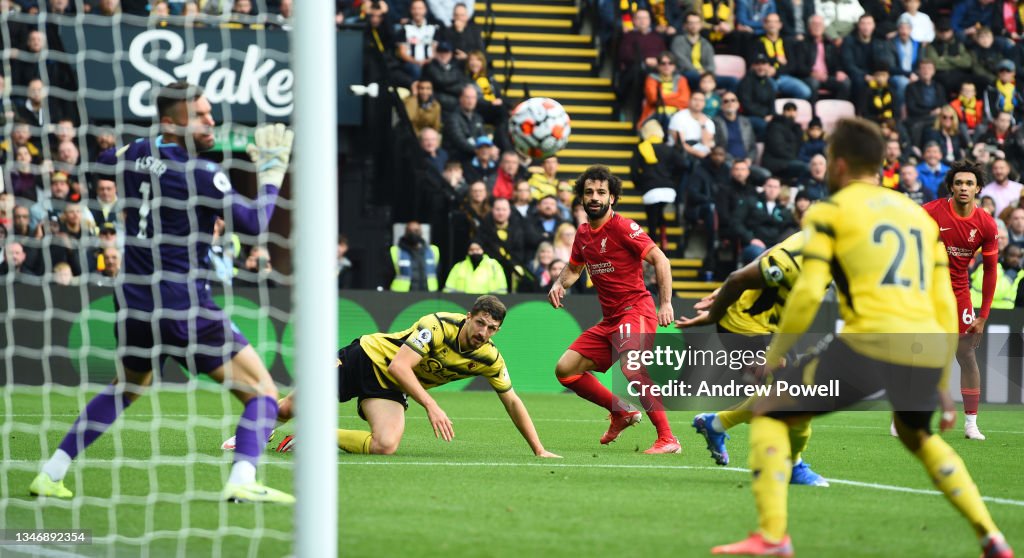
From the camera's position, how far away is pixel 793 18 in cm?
2255

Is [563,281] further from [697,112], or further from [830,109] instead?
[830,109]

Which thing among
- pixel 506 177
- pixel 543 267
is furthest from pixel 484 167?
pixel 543 267

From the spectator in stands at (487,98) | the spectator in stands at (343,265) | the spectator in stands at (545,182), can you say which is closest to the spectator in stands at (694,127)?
the spectator in stands at (545,182)

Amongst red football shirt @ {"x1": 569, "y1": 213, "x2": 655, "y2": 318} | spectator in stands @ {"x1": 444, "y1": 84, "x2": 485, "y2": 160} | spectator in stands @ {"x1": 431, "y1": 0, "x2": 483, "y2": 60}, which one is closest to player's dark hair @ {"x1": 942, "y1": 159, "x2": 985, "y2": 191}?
red football shirt @ {"x1": 569, "y1": 213, "x2": 655, "y2": 318}

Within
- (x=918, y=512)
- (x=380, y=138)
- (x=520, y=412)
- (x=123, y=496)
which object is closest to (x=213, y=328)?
(x=123, y=496)

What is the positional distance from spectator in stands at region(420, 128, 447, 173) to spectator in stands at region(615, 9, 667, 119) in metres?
3.91

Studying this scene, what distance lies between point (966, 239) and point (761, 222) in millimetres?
7247

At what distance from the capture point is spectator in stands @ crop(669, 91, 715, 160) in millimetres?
19781

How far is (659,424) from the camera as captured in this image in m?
10.5

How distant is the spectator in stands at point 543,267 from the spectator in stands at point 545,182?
120cm

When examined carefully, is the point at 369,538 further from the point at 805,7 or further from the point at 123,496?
the point at 805,7

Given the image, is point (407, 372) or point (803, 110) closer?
point (407, 372)

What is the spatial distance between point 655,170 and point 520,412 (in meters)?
10.6

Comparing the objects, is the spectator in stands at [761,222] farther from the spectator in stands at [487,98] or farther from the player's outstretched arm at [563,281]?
the player's outstretched arm at [563,281]
